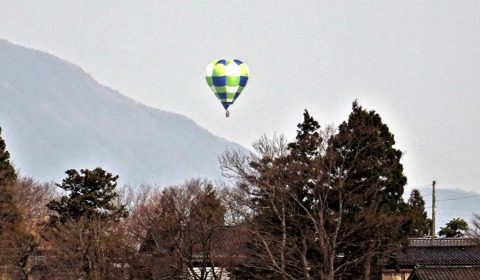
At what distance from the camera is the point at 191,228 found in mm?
47938

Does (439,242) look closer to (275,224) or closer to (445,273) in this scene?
(445,273)

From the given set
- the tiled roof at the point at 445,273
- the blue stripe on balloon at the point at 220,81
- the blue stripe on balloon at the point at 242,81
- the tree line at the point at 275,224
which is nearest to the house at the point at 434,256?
the tiled roof at the point at 445,273

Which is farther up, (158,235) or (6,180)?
(6,180)

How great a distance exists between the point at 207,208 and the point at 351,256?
8.00 m

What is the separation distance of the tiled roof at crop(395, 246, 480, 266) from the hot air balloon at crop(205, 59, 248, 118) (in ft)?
44.8

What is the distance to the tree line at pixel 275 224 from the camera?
42.7 metres

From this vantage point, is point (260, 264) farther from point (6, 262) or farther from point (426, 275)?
point (6, 262)

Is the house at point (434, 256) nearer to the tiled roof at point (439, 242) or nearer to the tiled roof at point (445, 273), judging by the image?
the tiled roof at point (439, 242)

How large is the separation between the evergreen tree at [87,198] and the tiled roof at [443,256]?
615 inches

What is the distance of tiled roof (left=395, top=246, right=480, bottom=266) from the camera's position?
186 ft

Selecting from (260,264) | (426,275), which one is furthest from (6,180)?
(426,275)

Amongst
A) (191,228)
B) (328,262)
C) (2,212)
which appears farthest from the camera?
(2,212)

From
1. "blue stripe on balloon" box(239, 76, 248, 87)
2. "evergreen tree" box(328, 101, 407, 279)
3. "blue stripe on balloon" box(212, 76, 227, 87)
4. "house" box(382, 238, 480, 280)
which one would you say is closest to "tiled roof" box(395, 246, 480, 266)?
"house" box(382, 238, 480, 280)

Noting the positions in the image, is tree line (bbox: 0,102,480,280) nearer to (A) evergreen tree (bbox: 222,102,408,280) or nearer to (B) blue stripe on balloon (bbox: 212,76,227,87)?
(A) evergreen tree (bbox: 222,102,408,280)
